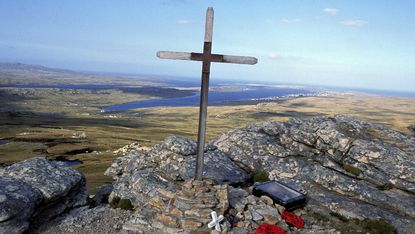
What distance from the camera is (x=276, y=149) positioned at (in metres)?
28.6

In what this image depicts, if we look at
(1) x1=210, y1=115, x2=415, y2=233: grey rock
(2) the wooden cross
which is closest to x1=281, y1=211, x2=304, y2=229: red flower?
(1) x1=210, y1=115, x2=415, y2=233: grey rock

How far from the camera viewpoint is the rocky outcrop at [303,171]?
2048 cm

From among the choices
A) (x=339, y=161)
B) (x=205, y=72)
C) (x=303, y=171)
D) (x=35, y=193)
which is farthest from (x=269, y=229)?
(x=35, y=193)

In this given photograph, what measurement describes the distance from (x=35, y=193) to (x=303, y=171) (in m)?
18.1

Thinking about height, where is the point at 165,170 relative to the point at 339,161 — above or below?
below

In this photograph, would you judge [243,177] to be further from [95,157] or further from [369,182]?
[95,157]

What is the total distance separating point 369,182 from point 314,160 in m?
4.33

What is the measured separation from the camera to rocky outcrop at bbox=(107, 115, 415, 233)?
2048cm

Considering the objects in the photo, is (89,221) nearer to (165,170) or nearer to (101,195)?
(101,195)

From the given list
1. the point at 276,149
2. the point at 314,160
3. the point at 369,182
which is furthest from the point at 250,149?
the point at 369,182

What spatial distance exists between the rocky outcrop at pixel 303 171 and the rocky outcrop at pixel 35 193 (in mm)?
3181

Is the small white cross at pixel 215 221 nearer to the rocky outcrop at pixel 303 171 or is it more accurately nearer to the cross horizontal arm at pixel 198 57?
the rocky outcrop at pixel 303 171

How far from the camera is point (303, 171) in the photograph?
26.3 m

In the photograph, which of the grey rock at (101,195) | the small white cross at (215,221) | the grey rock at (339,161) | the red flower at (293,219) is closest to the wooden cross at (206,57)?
the small white cross at (215,221)
